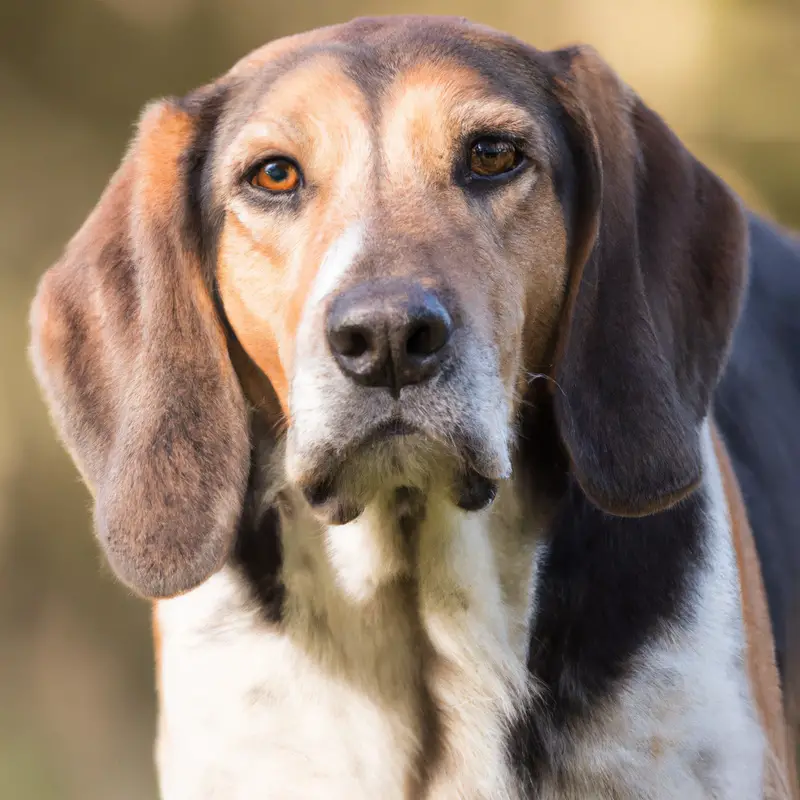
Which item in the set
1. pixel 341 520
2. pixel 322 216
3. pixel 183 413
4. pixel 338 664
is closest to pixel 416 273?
pixel 322 216

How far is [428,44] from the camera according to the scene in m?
2.45

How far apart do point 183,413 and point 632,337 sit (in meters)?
0.81

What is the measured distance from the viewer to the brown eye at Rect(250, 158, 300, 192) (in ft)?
7.82

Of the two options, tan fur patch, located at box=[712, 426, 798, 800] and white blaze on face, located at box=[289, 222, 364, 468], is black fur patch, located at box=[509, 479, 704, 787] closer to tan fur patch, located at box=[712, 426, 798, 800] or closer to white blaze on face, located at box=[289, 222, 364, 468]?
tan fur patch, located at box=[712, 426, 798, 800]

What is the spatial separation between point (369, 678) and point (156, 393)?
637mm

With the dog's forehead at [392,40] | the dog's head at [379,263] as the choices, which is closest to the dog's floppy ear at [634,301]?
the dog's head at [379,263]

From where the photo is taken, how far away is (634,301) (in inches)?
96.9

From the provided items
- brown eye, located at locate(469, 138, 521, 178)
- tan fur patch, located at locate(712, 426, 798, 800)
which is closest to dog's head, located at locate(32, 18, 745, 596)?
brown eye, located at locate(469, 138, 521, 178)

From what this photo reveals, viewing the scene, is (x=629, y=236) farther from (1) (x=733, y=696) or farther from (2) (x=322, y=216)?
(1) (x=733, y=696)

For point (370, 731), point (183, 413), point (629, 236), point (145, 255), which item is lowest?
point (370, 731)

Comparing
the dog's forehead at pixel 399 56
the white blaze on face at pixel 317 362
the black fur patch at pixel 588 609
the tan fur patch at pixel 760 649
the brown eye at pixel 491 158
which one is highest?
the dog's forehead at pixel 399 56

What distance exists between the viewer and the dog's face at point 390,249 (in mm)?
2021

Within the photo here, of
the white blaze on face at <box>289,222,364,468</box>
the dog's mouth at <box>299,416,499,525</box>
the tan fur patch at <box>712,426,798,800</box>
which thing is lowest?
the tan fur patch at <box>712,426,798,800</box>

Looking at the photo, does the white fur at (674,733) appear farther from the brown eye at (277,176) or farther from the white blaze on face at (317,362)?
the brown eye at (277,176)
